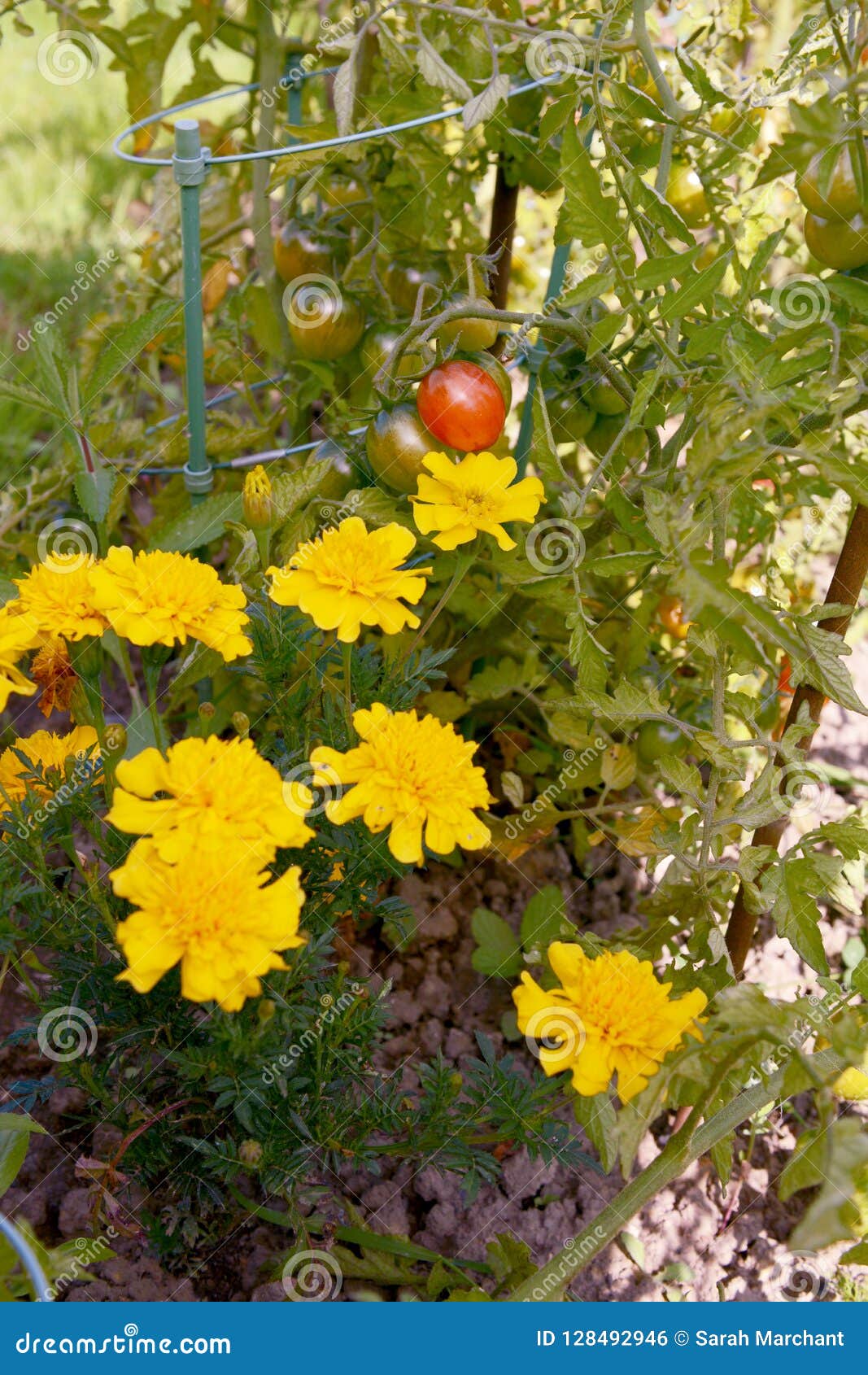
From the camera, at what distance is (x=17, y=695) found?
1575mm

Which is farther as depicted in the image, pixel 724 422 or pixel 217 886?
pixel 724 422

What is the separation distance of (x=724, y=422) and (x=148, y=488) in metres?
1.31

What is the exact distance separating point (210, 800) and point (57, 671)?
291 millimetres

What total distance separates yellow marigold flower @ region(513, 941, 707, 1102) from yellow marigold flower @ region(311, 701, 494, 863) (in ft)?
0.45

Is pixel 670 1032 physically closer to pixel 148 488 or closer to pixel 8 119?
pixel 148 488

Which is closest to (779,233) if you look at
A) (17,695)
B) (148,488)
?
(17,695)

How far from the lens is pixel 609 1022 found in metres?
0.86
